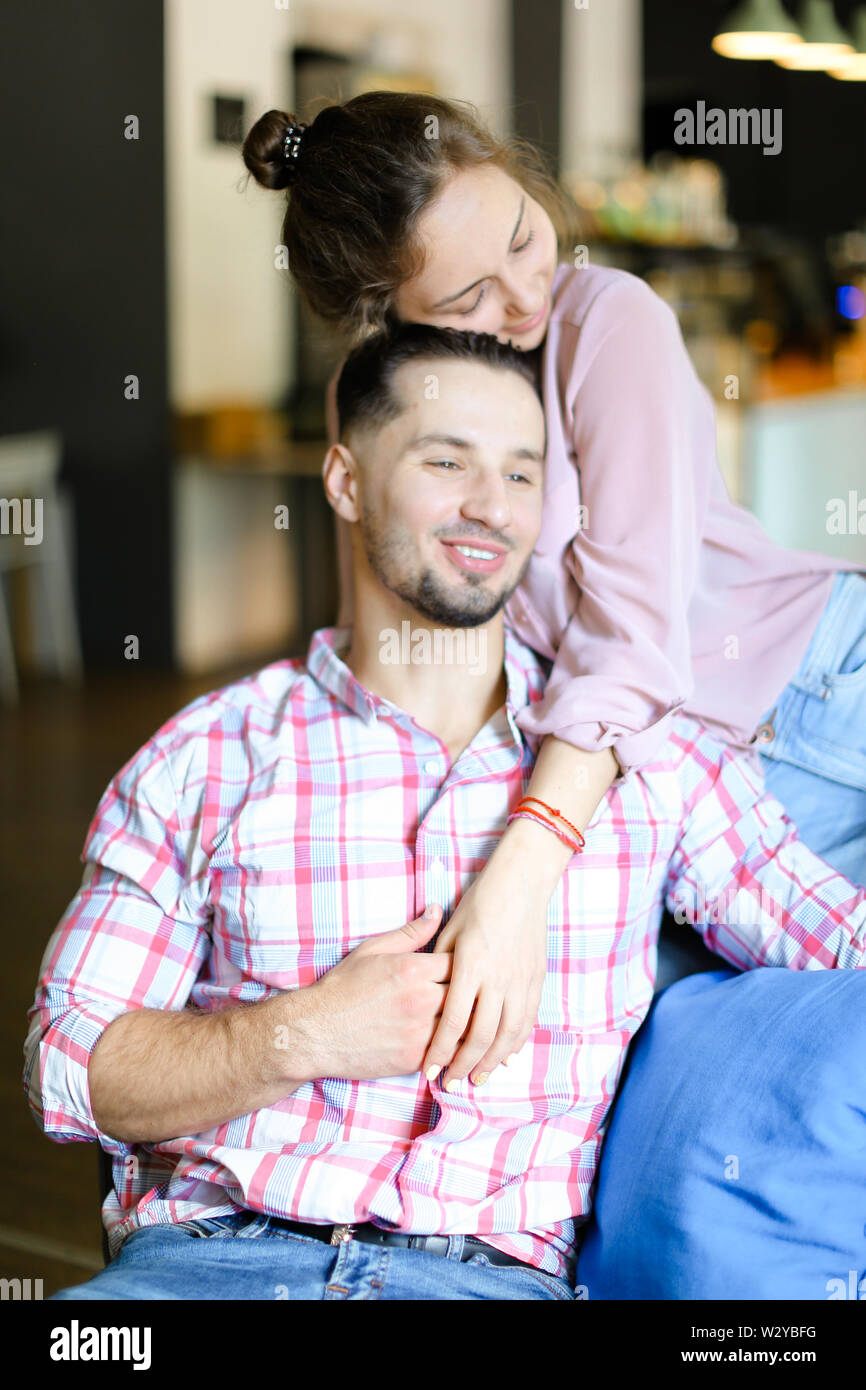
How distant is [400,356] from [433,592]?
0.27 meters

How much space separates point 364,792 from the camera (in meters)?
1.48

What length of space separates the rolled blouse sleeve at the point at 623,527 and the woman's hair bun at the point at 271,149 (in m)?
0.35

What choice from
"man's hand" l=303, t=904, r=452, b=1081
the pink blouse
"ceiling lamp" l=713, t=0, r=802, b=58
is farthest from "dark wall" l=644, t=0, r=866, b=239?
"man's hand" l=303, t=904, r=452, b=1081

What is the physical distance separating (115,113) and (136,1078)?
504cm

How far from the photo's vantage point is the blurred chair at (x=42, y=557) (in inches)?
222

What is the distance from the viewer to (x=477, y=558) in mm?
1532

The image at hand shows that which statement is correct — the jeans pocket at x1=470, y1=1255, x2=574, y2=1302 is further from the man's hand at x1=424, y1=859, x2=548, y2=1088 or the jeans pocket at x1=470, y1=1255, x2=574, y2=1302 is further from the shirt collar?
the shirt collar

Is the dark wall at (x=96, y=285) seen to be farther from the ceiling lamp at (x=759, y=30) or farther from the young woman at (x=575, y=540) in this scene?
the young woman at (x=575, y=540)

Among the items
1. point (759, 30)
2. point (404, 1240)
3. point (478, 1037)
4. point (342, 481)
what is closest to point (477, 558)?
point (342, 481)

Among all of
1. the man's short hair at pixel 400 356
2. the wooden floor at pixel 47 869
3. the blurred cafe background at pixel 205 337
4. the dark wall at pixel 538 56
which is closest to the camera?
the man's short hair at pixel 400 356

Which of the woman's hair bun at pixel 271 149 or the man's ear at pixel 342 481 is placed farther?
the man's ear at pixel 342 481

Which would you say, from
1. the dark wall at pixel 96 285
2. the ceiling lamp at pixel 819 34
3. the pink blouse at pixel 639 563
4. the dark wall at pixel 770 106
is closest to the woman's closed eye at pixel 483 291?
the pink blouse at pixel 639 563

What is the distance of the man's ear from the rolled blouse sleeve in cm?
23

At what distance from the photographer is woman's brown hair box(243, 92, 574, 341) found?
1461 millimetres
